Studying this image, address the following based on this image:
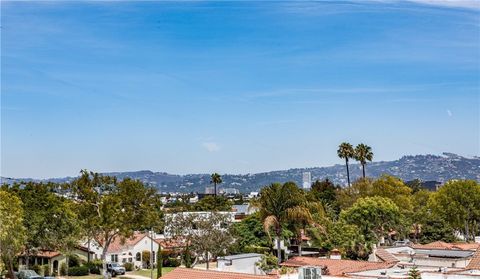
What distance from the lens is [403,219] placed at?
7112 cm

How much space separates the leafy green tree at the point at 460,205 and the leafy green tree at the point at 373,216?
1089 centimetres

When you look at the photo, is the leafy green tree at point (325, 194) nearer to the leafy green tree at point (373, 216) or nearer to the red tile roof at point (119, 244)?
the leafy green tree at point (373, 216)

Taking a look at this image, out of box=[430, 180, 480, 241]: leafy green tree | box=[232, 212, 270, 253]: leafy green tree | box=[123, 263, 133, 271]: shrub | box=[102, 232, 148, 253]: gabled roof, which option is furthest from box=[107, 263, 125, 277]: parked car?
box=[430, 180, 480, 241]: leafy green tree

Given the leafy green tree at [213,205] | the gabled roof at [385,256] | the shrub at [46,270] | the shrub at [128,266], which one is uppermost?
the leafy green tree at [213,205]

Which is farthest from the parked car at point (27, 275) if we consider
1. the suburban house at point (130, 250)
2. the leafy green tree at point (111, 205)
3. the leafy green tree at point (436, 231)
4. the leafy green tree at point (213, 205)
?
the leafy green tree at point (213, 205)

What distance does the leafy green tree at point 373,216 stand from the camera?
65.4 meters

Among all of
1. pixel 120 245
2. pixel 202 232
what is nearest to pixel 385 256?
pixel 202 232

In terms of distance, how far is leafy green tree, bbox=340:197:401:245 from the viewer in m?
65.4

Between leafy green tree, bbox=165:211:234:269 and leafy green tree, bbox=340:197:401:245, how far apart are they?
42.2ft

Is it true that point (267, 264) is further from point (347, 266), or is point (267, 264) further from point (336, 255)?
point (347, 266)

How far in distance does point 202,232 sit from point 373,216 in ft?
59.9

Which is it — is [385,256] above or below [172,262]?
above

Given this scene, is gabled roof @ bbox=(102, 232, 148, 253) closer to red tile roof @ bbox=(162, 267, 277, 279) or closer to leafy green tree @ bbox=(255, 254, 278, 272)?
leafy green tree @ bbox=(255, 254, 278, 272)

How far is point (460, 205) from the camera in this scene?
76.4 metres
